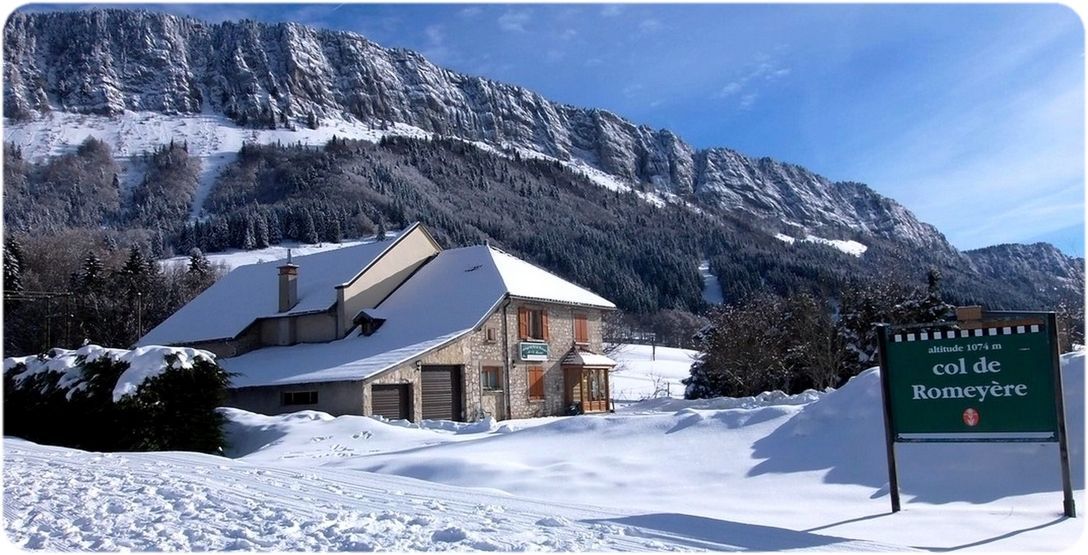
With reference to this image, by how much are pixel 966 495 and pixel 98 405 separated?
18.3 meters

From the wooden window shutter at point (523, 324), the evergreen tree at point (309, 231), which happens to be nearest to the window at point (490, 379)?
the wooden window shutter at point (523, 324)

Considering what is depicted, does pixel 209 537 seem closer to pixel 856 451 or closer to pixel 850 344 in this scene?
pixel 856 451

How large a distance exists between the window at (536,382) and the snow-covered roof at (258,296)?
26.0 feet

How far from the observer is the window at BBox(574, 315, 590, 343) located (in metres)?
36.5

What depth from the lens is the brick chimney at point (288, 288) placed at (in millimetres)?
35188

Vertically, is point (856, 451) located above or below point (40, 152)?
below

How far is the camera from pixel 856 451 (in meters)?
12.5

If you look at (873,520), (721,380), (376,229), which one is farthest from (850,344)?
(376,229)

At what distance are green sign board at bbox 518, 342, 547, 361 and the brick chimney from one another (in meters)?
9.48

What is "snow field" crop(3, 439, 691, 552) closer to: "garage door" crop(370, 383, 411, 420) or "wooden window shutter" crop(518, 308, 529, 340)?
"garage door" crop(370, 383, 411, 420)

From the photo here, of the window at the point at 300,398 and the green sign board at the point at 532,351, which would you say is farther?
the green sign board at the point at 532,351

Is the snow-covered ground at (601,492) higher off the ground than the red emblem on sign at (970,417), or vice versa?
the red emblem on sign at (970,417)

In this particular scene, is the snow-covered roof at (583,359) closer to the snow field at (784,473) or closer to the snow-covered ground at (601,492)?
the snow-covered ground at (601,492)

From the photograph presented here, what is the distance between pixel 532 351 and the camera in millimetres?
33594
